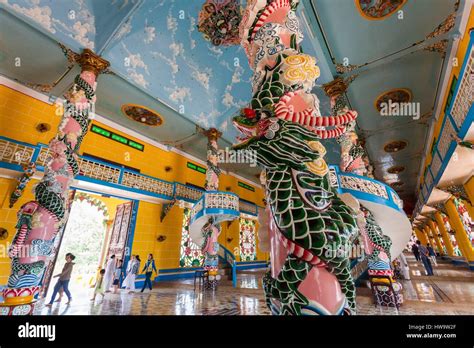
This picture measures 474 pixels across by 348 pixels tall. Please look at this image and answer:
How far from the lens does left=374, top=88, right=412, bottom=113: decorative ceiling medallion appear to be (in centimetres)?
861

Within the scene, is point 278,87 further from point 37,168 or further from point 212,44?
point 37,168

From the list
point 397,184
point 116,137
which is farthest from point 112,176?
point 397,184

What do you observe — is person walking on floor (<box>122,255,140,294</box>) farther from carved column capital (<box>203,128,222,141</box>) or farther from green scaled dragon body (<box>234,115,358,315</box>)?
green scaled dragon body (<box>234,115,358,315</box>)

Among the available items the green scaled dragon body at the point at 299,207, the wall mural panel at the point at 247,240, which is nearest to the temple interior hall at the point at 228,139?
the green scaled dragon body at the point at 299,207

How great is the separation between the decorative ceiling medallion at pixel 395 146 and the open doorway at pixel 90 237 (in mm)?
13783

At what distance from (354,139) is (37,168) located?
376 inches

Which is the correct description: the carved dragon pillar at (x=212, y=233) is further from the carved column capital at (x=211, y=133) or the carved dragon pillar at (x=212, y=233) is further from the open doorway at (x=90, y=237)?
the open doorway at (x=90, y=237)

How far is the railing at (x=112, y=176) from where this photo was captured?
6.26 meters

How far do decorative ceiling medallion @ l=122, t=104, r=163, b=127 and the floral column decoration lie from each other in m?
3.67

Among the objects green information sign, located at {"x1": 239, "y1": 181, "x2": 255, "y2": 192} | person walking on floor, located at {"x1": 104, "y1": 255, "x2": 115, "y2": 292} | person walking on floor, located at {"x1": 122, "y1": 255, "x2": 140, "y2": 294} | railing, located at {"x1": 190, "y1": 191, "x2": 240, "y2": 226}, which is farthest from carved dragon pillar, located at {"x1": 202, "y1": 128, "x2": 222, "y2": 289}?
green information sign, located at {"x1": 239, "y1": 181, "x2": 255, "y2": 192}

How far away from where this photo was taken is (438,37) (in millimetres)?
6367

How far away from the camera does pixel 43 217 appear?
14.0 feet

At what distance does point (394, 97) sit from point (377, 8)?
13.7ft

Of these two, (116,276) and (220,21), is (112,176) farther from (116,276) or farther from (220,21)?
(220,21)
